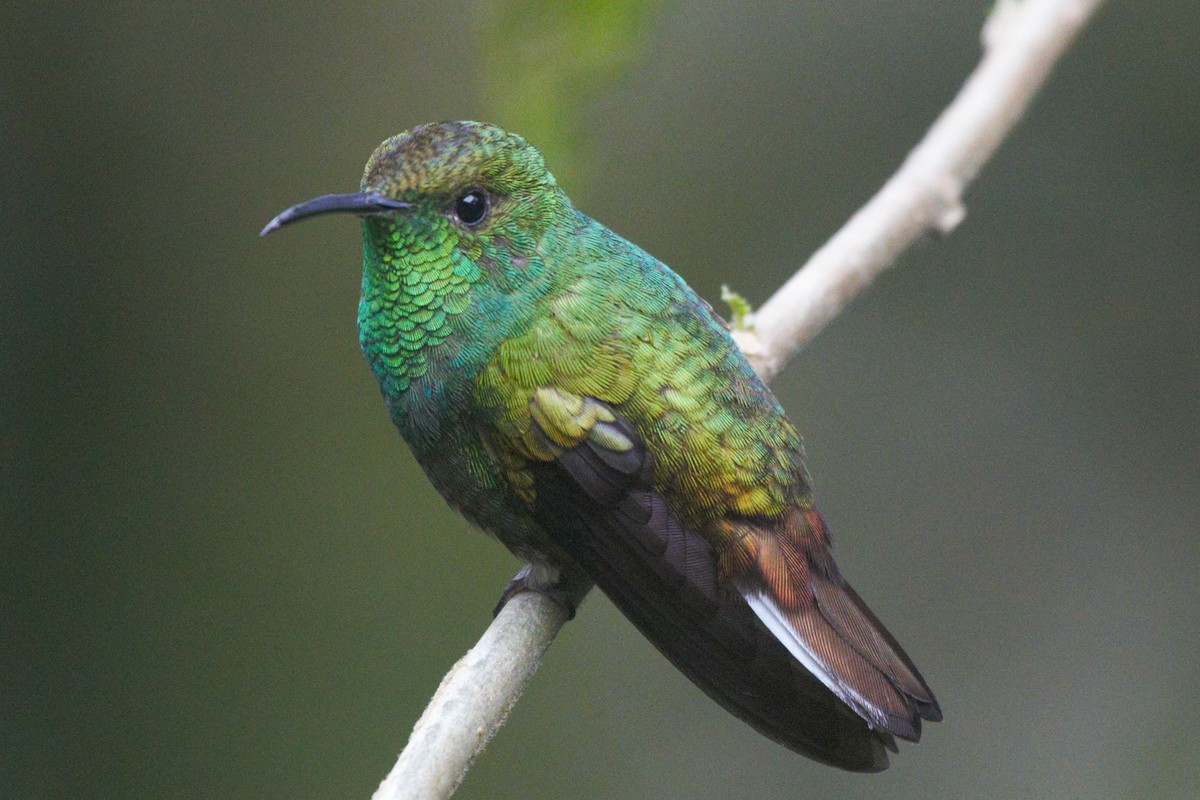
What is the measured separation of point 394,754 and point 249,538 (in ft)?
3.15

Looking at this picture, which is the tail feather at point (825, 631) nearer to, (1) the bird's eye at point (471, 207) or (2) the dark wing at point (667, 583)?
(2) the dark wing at point (667, 583)

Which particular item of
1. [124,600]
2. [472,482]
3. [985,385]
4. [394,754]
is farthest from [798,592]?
[985,385]

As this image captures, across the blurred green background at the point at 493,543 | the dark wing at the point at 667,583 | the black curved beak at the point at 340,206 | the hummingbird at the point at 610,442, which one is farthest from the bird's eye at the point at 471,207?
the blurred green background at the point at 493,543

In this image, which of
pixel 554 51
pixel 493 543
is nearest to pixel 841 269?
pixel 554 51

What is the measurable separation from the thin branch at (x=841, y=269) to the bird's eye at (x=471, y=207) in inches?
29.3

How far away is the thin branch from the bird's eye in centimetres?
74

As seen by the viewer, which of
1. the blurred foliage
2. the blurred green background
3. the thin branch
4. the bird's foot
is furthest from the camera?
the blurred green background

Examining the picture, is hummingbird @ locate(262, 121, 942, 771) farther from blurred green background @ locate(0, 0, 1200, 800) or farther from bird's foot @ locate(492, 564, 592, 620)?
blurred green background @ locate(0, 0, 1200, 800)

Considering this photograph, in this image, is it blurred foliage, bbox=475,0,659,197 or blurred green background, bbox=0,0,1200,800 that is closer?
blurred foliage, bbox=475,0,659,197

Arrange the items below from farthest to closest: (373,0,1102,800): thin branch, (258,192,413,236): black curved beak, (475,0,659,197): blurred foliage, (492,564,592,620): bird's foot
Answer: (492,564,592,620): bird's foot < (258,192,413,236): black curved beak < (373,0,1102,800): thin branch < (475,0,659,197): blurred foliage

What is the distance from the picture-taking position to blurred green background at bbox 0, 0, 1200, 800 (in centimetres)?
431

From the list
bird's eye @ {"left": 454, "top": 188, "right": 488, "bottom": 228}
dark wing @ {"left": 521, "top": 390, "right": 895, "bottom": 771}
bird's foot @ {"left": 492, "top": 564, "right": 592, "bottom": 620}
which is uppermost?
bird's eye @ {"left": 454, "top": 188, "right": 488, "bottom": 228}

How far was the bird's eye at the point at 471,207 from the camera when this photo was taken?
2.41 m

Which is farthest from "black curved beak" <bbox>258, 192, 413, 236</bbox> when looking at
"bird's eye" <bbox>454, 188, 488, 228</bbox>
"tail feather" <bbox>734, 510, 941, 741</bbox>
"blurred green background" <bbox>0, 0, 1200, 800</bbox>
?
"blurred green background" <bbox>0, 0, 1200, 800</bbox>
